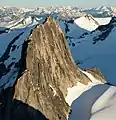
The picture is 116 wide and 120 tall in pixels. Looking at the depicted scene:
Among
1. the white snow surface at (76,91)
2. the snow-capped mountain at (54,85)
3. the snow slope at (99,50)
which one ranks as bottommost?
the snow slope at (99,50)

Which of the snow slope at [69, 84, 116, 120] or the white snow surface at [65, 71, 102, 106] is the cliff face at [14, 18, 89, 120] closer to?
the white snow surface at [65, 71, 102, 106]

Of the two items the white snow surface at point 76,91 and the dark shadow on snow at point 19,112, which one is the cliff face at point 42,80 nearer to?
the dark shadow on snow at point 19,112

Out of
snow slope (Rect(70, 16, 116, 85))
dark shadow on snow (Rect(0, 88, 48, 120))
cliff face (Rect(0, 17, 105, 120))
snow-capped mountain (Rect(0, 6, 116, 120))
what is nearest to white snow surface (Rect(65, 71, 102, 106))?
snow-capped mountain (Rect(0, 6, 116, 120))

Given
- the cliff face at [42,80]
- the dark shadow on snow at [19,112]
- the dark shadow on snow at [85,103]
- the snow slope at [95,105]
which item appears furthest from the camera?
the dark shadow on snow at [85,103]

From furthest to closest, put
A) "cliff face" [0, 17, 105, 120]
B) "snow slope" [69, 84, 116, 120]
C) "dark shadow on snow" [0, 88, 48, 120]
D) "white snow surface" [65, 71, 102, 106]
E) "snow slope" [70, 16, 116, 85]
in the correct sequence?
"snow slope" [70, 16, 116, 85]
"white snow surface" [65, 71, 102, 106]
"snow slope" [69, 84, 116, 120]
"cliff face" [0, 17, 105, 120]
"dark shadow on snow" [0, 88, 48, 120]

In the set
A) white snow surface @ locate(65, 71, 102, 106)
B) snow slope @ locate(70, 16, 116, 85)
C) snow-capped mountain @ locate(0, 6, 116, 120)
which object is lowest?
snow slope @ locate(70, 16, 116, 85)

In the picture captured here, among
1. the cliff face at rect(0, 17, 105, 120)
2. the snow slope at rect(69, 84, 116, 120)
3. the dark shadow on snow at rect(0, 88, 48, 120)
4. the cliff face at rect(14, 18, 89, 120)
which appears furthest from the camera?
the cliff face at rect(14, 18, 89, 120)

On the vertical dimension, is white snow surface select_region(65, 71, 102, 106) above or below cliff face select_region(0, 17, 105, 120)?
below

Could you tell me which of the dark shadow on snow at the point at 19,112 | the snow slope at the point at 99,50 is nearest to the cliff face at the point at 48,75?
the dark shadow on snow at the point at 19,112

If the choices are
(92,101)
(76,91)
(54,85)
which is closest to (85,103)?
(92,101)

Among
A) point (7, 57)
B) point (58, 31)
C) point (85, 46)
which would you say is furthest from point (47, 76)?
point (85, 46)
